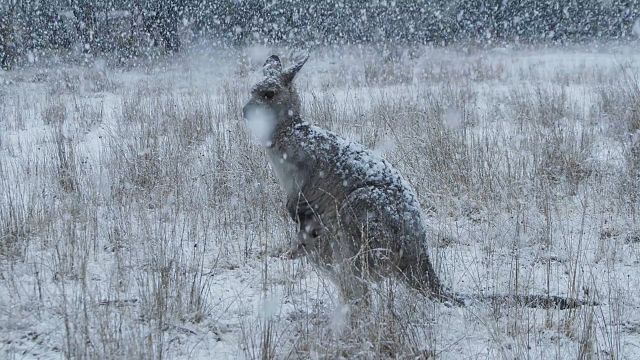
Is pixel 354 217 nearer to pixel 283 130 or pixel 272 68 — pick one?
pixel 283 130

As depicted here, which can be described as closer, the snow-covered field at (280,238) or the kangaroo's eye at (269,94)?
the snow-covered field at (280,238)

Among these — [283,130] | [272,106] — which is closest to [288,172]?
A: [283,130]

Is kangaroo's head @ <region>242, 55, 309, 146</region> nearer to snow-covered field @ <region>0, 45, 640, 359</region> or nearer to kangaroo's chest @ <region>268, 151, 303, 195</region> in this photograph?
kangaroo's chest @ <region>268, 151, 303, 195</region>

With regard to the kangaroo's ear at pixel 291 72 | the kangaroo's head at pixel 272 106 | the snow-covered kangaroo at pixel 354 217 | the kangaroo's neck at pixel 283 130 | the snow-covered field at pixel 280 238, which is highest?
the kangaroo's ear at pixel 291 72

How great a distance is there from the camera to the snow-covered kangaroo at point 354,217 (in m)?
2.55

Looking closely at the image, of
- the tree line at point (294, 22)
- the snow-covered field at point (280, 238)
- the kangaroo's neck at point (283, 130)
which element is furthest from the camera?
the tree line at point (294, 22)

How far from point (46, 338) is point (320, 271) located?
1.21 metres

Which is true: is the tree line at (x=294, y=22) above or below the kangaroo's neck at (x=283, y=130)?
above

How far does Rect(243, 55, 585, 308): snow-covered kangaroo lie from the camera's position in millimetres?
2549

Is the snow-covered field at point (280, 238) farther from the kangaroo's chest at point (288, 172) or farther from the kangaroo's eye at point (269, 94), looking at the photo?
the kangaroo's eye at point (269, 94)

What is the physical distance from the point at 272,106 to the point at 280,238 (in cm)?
114

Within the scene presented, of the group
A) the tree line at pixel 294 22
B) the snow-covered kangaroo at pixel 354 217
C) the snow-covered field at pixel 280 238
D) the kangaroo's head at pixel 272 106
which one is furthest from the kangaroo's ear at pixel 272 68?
the tree line at pixel 294 22

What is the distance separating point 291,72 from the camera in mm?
2936

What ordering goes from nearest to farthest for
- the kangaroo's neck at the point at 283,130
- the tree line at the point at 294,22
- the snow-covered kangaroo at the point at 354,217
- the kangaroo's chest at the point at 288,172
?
the snow-covered kangaroo at the point at 354,217 → the kangaroo's chest at the point at 288,172 → the kangaroo's neck at the point at 283,130 → the tree line at the point at 294,22
